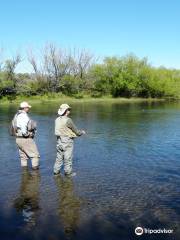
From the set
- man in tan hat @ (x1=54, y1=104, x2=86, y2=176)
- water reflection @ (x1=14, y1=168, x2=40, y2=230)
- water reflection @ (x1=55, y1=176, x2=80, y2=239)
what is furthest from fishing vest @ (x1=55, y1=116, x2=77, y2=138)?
water reflection @ (x1=14, y1=168, x2=40, y2=230)

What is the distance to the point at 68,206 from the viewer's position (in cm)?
966

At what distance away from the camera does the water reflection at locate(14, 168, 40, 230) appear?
8.81 meters

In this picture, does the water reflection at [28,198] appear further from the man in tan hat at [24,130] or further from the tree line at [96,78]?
the tree line at [96,78]

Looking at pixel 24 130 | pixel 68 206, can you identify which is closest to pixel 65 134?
pixel 24 130

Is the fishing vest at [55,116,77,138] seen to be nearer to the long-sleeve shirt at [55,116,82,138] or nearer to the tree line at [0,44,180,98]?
the long-sleeve shirt at [55,116,82,138]

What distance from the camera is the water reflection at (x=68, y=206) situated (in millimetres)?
8336

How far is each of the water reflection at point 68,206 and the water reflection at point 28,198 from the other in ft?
1.97

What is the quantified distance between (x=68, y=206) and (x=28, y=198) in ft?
4.16

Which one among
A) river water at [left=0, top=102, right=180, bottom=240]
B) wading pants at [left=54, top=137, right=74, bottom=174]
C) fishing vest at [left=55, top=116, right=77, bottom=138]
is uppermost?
fishing vest at [left=55, top=116, right=77, bottom=138]

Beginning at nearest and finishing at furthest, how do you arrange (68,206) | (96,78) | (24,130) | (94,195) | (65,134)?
(68,206)
(94,195)
(65,134)
(24,130)
(96,78)

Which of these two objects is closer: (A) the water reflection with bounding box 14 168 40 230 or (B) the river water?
(B) the river water

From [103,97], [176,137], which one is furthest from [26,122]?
[103,97]

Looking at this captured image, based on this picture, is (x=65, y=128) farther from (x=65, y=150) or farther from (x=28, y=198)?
(x=28, y=198)

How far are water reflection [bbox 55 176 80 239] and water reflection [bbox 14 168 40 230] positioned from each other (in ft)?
1.97
